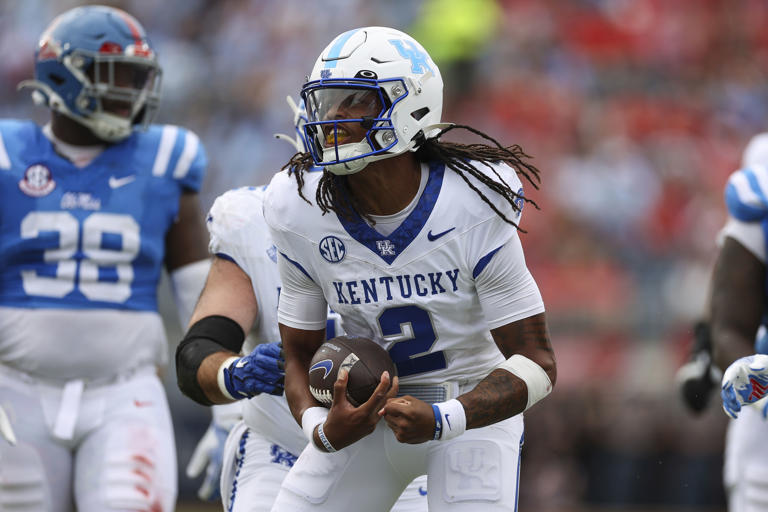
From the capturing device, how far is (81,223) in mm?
4371

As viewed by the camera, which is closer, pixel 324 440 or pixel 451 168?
pixel 324 440

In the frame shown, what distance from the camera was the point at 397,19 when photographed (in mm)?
10281

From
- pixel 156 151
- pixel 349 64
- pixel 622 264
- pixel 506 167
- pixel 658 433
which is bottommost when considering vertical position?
pixel 658 433

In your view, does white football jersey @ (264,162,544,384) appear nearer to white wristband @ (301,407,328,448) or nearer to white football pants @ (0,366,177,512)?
white wristband @ (301,407,328,448)

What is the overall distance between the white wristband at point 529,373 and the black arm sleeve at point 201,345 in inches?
36.1

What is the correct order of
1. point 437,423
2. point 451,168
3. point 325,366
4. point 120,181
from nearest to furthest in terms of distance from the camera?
point 437,423
point 325,366
point 451,168
point 120,181

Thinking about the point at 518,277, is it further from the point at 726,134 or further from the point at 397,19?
the point at 397,19

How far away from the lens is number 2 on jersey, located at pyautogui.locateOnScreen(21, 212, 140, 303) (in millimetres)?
4348

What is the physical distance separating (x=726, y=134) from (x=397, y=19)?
2.75 meters

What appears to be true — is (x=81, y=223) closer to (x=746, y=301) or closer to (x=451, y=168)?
(x=451, y=168)

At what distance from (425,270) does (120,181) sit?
5.62 feet

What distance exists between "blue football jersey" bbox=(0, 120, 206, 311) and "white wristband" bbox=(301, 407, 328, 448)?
1.46 meters

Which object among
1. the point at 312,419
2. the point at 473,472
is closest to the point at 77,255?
the point at 312,419

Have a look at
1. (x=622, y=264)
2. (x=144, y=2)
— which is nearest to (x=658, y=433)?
(x=622, y=264)
